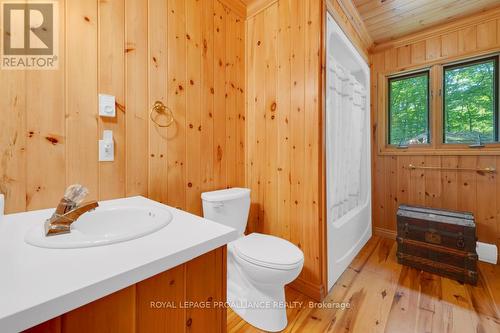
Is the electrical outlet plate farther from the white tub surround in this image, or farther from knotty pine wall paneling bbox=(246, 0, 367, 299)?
the white tub surround

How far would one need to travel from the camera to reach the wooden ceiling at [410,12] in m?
1.86

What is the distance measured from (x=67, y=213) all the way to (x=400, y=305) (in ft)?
6.31

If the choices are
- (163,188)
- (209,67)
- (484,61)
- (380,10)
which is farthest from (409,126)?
(163,188)

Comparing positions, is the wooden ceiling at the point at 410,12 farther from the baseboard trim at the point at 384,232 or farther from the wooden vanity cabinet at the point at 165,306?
the wooden vanity cabinet at the point at 165,306

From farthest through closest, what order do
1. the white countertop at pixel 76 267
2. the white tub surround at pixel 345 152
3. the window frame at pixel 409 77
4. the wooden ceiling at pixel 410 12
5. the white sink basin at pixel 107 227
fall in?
the window frame at pixel 409 77 → the wooden ceiling at pixel 410 12 → the white tub surround at pixel 345 152 → the white sink basin at pixel 107 227 → the white countertop at pixel 76 267

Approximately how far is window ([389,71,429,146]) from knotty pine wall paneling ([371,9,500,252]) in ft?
0.45

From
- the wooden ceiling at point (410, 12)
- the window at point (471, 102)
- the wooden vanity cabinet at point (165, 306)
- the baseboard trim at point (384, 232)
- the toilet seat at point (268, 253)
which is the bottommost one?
the baseboard trim at point (384, 232)

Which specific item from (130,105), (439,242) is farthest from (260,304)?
(439,242)

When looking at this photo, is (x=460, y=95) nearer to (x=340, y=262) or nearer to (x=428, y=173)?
(x=428, y=173)

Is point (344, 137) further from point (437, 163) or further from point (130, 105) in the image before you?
point (130, 105)

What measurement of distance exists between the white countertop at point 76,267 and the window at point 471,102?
8.69ft

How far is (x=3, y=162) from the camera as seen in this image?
0.92m

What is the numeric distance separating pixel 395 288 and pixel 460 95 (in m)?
1.98

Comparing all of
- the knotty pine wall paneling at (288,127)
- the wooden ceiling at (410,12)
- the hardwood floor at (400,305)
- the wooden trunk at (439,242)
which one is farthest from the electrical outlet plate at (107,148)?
the wooden trunk at (439,242)
